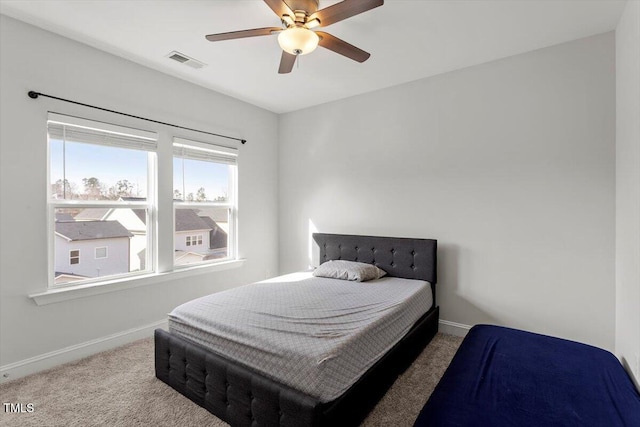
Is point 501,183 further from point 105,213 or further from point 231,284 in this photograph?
point 105,213

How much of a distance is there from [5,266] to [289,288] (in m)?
2.16

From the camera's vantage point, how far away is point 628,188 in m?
2.05

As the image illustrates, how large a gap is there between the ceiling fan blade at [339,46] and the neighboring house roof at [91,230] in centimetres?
250

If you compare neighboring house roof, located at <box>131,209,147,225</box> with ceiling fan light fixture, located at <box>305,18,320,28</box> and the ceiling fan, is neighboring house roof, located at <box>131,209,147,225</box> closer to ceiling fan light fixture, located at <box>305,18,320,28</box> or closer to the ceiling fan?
the ceiling fan

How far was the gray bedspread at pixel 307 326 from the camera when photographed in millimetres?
1633

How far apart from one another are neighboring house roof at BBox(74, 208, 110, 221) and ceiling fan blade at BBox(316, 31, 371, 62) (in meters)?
2.45

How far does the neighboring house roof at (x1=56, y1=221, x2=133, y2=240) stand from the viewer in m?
2.62

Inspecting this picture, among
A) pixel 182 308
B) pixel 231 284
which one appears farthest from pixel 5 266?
pixel 231 284

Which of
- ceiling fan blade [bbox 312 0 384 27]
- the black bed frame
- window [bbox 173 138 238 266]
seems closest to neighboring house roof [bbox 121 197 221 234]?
window [bbox 173 138 238 266]

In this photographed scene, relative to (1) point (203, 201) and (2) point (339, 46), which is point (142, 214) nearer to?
(1) point (203, 201)

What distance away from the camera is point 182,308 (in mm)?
2299

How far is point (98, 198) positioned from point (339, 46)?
2.51 metres

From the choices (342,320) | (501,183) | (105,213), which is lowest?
(342,320)

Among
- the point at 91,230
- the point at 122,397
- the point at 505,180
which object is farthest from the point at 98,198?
the point at 505,180
